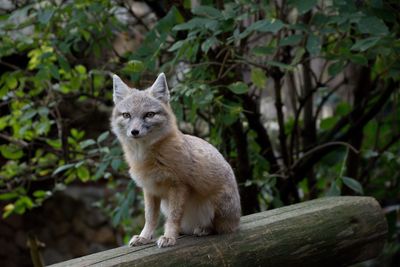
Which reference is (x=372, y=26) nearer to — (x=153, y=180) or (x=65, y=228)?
(x=153, y=180)

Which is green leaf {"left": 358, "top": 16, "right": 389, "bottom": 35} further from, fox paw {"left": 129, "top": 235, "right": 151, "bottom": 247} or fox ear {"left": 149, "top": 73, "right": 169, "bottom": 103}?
fox paw {"left": 129, "top": 235, "right": 151, "bottom": 247}

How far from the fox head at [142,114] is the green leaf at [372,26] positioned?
3.68 ft

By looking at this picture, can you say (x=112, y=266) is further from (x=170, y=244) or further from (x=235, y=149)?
(x=235, y=149)

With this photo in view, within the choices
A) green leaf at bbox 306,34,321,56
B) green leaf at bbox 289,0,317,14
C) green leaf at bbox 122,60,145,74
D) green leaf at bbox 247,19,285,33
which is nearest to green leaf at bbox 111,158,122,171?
green leaf at bbox 122,60,145,74

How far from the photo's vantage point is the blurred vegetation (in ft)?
10.8

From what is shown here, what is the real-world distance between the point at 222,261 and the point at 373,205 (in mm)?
1038

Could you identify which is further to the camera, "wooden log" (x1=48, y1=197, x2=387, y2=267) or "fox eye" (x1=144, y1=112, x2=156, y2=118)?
"fox eye" (x1=144, y1=112, x2=156, y2=118)

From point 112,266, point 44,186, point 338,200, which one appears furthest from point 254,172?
point 44,186

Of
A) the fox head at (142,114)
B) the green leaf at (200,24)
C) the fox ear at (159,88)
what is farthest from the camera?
the green leaf at (200,24)

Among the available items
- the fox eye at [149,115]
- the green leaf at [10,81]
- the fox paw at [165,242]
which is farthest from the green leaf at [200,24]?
the green leaf at [10,81]

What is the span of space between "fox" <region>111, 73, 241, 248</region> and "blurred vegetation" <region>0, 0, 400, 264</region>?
0.54m

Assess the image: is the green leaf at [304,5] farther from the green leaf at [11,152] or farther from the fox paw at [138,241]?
the green leaf at [11,152]

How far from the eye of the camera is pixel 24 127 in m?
4.04

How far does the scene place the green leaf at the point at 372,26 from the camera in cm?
301
